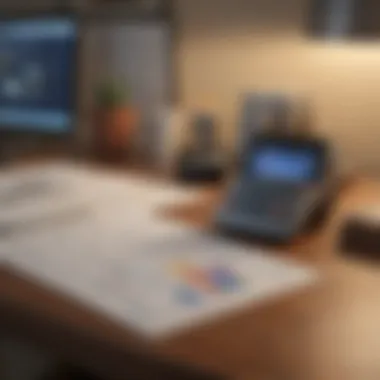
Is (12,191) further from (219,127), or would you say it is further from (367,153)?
Result: (367,153)

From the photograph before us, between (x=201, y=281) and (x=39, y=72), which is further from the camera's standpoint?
(x=39, y=72)

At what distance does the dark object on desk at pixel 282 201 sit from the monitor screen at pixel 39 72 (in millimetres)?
578

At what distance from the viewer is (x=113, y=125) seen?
177cm

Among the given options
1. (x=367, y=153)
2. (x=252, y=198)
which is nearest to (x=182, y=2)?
(x=367, y=153)

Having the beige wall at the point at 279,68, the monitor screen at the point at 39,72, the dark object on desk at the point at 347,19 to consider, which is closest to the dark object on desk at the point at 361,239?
the dark object on desk at the point at 347,19

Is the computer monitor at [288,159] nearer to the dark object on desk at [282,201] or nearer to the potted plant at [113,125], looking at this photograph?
the dark object on desk at [282,201]

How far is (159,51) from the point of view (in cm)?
186

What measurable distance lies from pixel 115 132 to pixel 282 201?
625mm

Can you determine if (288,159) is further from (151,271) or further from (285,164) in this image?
(151,271)

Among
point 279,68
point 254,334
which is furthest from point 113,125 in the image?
point 254,334

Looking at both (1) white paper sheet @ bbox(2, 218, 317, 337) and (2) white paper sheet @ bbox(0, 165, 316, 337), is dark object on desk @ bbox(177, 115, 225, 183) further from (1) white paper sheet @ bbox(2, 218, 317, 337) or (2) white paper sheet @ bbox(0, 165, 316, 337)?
(1) white paper sheet @ bbox(2, 218, 317, 337)

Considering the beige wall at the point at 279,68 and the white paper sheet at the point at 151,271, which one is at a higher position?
the beige wall at the point at 279,68

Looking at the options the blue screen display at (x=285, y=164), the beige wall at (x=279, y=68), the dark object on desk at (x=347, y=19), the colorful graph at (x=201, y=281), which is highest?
the dark object on desk at (x=347, y=19)

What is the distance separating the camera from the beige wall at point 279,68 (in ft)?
5.17
